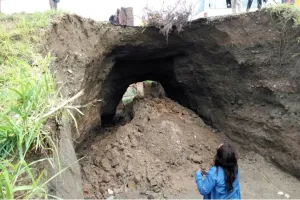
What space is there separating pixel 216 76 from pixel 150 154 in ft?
6.71

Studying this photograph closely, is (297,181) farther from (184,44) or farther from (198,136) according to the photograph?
(184,44)

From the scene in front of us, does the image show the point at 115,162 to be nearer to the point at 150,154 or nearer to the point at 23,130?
the point at 150,154

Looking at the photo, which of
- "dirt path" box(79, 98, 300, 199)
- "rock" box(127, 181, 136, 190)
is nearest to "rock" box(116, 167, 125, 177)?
"dirt path" box(79, 98, 300, 199)

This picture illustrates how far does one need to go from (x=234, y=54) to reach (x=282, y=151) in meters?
1.86

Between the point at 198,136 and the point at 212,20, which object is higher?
the point at 212,20

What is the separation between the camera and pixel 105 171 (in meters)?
5.48

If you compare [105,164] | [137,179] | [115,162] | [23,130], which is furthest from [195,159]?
[23,130]

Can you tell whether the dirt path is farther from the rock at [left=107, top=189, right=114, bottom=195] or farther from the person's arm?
the person's arm

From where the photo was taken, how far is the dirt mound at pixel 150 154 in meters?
5.19

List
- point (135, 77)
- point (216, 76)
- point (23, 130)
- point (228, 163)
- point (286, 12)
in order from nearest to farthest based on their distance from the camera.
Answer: point (23, 130), point (228, 163), point (286, 12), point (216, 76), point (135, 77)

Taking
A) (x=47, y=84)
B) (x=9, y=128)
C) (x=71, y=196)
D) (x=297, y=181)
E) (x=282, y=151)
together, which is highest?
(x=47, y=84)

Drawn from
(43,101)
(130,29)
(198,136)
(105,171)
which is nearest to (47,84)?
(43,101)

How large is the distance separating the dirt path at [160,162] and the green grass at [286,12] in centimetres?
244

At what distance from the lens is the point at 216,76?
6.23 metres
